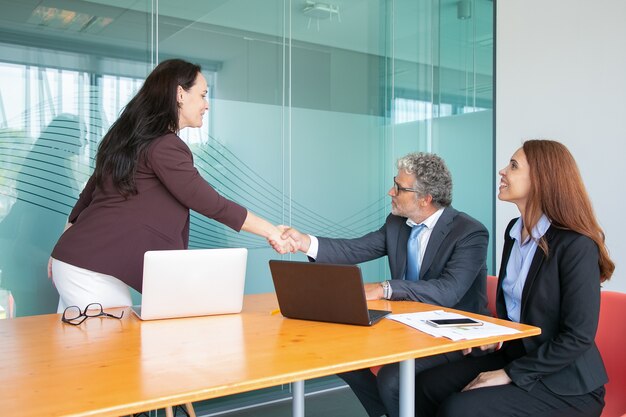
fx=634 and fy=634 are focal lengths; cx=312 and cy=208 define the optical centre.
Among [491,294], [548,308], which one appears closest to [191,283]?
[548,308]

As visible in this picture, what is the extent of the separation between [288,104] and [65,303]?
204 cm

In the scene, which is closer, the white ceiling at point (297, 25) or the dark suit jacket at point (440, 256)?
the dark suit jacket at point (440, 256)

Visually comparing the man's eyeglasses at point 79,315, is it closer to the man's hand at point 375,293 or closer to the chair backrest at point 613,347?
the man's hand at point 375,293

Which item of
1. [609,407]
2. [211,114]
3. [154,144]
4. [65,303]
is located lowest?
[609,407]

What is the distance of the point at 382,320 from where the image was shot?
2059 mm

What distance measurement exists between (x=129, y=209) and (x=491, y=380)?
4.71ft

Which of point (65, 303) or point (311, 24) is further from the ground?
point (311, 24)

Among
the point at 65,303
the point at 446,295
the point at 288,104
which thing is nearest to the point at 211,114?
the point at 288,104

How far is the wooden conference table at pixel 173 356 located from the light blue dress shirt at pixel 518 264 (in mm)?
329

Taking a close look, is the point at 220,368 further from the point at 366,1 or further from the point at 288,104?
the point at 366,1

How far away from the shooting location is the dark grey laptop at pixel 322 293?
193cm

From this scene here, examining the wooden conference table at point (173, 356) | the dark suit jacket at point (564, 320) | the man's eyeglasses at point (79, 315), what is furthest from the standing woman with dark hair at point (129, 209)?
the dark suit jacket at point (564, 320)

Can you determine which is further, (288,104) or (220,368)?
(288,104)

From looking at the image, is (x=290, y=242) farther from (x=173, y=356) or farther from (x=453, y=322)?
(x=173, y=356)
